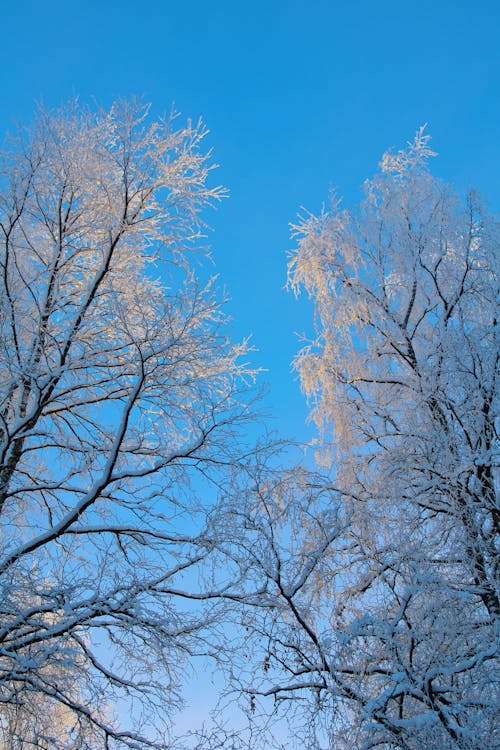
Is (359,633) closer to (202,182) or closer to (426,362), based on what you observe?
(426,362)

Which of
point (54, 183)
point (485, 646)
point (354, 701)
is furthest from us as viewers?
point (54, 183)

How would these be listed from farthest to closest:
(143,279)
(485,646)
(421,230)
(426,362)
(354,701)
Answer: (143,279) < (421,230) < (426,362) < (485,646) < (354,701)

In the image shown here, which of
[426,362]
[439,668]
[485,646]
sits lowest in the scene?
[439,668]

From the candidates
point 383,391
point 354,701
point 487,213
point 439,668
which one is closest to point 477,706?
point 439,668

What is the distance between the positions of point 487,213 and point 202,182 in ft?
11.1

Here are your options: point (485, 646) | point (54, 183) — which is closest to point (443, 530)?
point (485, 646)

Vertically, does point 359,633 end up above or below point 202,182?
below

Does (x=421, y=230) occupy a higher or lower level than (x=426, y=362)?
higher

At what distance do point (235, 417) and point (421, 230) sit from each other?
148 inches

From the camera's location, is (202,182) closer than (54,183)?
No

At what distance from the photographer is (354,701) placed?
3.96m

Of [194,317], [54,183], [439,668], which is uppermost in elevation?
[54,183]

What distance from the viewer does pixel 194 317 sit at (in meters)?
5.98

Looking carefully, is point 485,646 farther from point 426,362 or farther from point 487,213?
point 487,213
